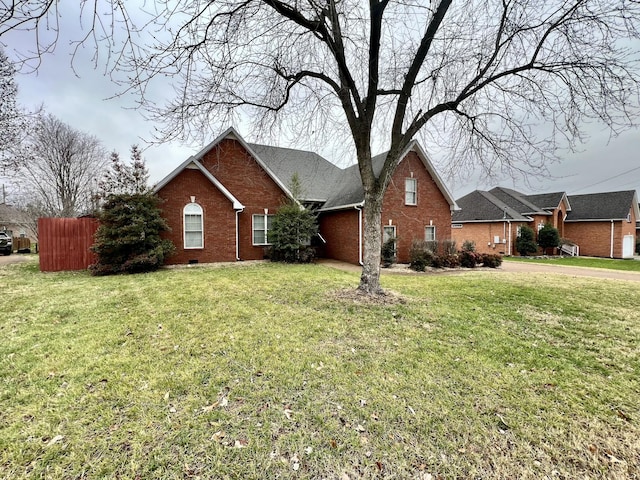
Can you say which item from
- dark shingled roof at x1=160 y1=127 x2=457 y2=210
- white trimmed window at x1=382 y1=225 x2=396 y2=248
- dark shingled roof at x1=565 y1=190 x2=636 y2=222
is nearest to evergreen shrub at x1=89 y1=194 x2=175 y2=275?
dark shingled roof at x1=160 y1=127 x2=457 y2=210

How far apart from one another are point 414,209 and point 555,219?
20.6 m

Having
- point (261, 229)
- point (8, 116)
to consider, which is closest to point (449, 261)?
point (261, 229)

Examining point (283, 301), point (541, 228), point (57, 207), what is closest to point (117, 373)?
point (283, 301)

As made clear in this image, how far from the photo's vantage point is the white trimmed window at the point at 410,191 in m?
16.2

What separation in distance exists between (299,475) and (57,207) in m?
32.0

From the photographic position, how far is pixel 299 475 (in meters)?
2.10

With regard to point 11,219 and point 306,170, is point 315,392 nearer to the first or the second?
point 306,170

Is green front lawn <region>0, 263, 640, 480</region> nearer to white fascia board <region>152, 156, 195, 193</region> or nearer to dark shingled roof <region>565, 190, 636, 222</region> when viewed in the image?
white fascia board <region>152, 156, 195, 193</region>

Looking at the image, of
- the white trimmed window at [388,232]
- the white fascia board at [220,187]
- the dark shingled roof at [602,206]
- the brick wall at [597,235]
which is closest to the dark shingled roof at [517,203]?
the dark shingled roof at [602,206]

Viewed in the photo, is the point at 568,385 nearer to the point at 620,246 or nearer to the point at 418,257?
the point at 418,257

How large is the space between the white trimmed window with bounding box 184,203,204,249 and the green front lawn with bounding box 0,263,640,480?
7.38 meters

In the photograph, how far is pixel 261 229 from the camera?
15.8 meters

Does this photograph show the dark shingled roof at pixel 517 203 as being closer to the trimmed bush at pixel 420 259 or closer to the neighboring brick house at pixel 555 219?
the neighboring brick house at pixel 555 219

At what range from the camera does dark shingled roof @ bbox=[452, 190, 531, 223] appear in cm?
2414
